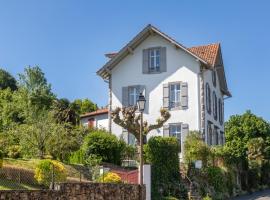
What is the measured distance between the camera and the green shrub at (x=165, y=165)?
24406 millimetres

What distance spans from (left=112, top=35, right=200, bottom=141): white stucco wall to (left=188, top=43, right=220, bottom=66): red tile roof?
122 cm

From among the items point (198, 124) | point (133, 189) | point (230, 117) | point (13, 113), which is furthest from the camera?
point (230, 117)

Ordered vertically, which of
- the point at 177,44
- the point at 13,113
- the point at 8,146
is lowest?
the point at 8,146

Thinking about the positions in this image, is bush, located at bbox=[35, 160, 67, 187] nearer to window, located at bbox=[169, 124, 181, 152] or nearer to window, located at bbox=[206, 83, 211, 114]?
window, located at bbox=[169, 124, 181, 152]

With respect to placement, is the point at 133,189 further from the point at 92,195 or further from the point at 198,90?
the point at 198,90

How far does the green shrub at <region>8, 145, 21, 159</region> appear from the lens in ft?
85.0

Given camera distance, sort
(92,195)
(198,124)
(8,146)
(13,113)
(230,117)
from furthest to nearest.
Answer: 1. (230,117)
2. (13,113)
3. (198,124)
4. (8,146)
5. (92,195)

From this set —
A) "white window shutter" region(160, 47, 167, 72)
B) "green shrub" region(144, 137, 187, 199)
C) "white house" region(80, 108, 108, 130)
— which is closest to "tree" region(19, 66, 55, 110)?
"white house" region(80, 108, 108, 130)

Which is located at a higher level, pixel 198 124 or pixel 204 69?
pixel 204 69

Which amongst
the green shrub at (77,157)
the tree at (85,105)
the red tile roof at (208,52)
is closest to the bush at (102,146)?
the green shrub at (77,157)

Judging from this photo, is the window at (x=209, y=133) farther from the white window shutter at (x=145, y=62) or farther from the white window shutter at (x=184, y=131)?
the white window shutter at (x=145, y=62)

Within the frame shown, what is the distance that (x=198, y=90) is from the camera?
108 ft

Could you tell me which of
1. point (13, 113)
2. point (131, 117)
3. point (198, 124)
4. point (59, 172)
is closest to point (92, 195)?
point (59, 172)

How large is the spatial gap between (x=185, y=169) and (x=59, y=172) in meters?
9.76
